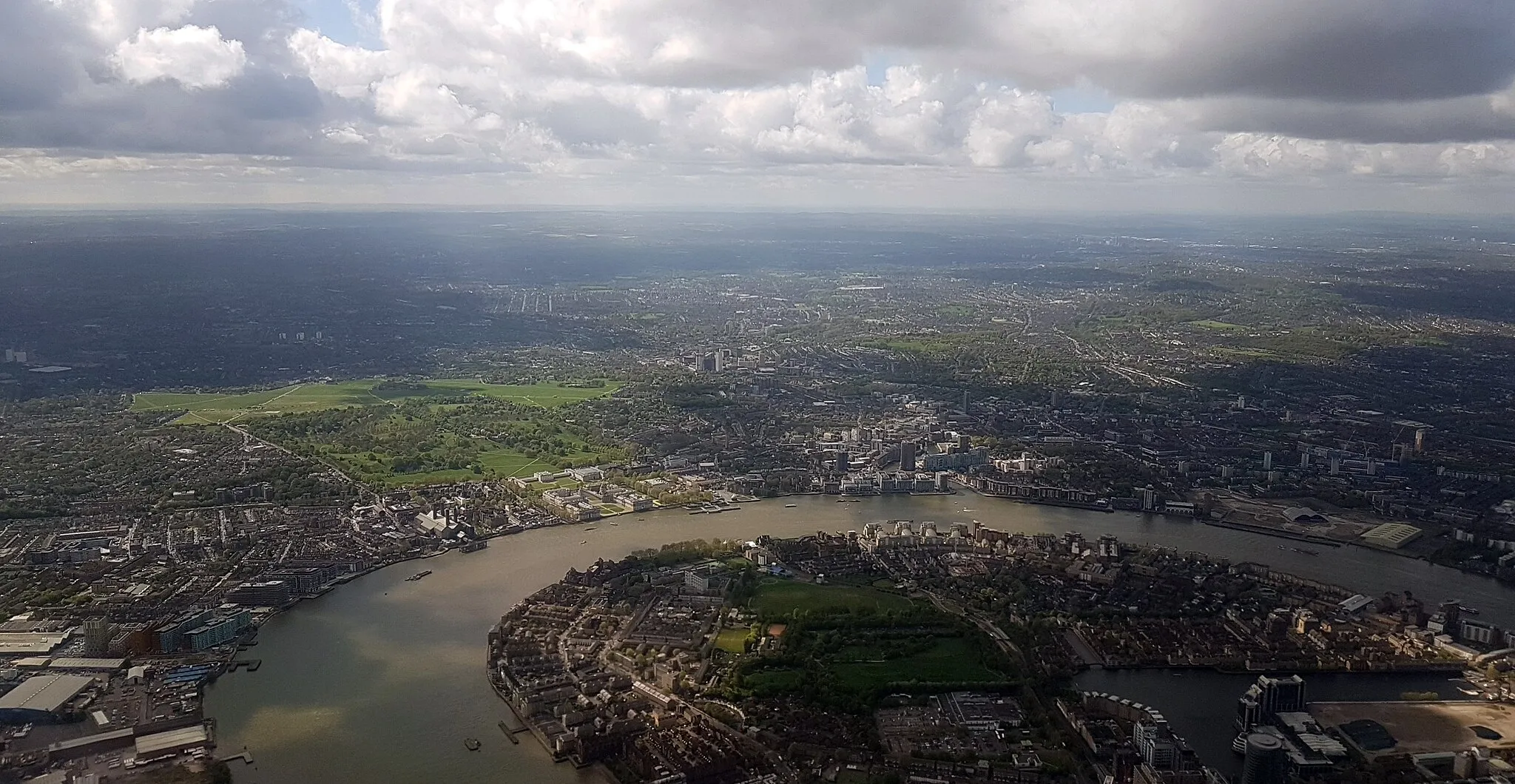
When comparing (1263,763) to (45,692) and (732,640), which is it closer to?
(732,640)

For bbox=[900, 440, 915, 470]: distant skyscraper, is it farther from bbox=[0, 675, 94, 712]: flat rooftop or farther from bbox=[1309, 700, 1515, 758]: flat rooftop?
bbox=[0, 675, 94, 712]: flat rooftop

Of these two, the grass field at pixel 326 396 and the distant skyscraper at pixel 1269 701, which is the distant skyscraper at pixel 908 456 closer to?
the grass field at pixel 326 396

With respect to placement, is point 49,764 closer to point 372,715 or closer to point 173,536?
point 372,715

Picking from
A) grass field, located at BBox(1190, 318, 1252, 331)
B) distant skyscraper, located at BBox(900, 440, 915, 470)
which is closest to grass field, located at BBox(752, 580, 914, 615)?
distant skyscraper, located at BBox(900, 440, 915, 470)

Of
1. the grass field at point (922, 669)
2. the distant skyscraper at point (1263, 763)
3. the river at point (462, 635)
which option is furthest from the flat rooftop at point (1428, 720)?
the grass field at point (922, 669)

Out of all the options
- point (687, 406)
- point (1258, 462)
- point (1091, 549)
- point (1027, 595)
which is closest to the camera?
point (1027, 595)

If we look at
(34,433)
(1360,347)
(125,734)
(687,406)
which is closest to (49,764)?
(125,734)

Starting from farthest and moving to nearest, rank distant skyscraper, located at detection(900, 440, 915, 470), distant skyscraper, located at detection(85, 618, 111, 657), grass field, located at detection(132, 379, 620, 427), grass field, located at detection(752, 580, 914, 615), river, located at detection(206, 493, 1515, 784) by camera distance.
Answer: grass field, located at detection(132, 379, 620, 427), distant skyscraper, located at detection(900, 440, 915, 470), grass field, located at detection(752, 580, 914, 615), distant skyscraper, located at detection(85, 618, 111, 657), river, located at detection(206, 493, 1515, 784)
